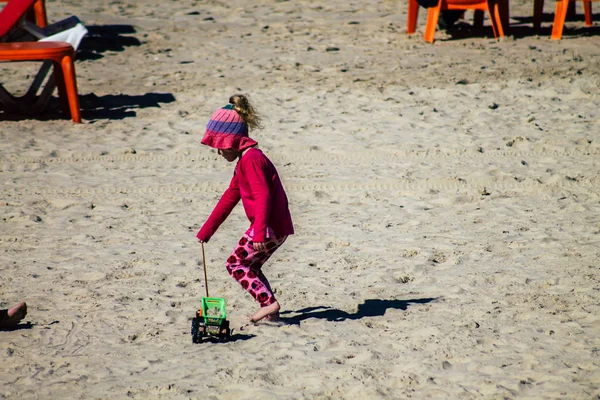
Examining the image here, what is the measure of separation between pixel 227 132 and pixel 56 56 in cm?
461

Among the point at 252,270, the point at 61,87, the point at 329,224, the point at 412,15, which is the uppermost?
the point at 412,15

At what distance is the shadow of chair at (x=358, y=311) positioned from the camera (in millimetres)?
4246

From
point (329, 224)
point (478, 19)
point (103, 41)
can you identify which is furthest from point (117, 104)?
point (478, 19)

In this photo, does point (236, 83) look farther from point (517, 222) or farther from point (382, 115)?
point (517, 222)

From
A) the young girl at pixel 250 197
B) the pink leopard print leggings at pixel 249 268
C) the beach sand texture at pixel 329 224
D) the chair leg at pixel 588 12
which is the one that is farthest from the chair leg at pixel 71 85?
the chair leg at pixel 588 12

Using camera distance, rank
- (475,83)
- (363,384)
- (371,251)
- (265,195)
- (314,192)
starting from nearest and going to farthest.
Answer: (363,384), (265,195), (371,251), (314,192), (475,83)

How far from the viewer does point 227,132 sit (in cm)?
389

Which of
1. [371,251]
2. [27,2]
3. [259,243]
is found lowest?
[371,251]

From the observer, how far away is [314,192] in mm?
6246

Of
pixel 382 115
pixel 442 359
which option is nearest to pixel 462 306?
pixel 442 359

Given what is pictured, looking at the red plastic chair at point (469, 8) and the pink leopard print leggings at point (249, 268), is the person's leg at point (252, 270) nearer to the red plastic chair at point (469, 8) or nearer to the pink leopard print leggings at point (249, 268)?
the pink leopard print leggings at point (249, 268)

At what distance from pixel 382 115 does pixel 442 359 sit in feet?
14.8

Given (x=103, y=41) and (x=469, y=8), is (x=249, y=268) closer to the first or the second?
(x=469, y=8)

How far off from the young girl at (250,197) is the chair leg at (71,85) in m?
4.41
